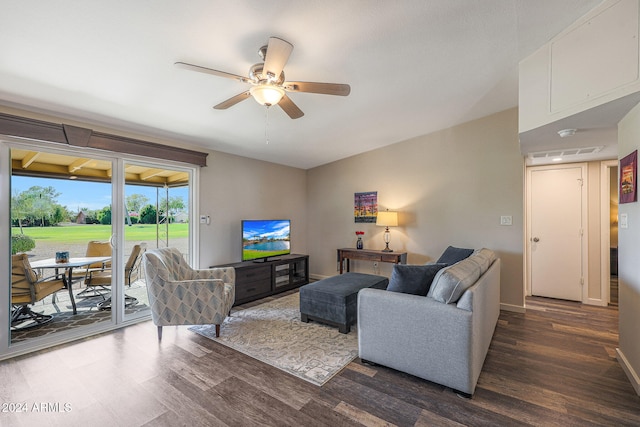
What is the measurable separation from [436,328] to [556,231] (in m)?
3.69

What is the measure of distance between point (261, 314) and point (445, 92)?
355 cm

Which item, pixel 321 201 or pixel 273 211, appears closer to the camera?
pixel 273 211

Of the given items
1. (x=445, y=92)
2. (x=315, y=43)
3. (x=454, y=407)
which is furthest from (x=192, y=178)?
(x=454, y=407)

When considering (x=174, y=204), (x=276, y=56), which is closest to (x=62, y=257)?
(x=174, y=204)

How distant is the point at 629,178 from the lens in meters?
2.13

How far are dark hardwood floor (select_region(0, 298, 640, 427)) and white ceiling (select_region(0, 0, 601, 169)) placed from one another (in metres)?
2.43

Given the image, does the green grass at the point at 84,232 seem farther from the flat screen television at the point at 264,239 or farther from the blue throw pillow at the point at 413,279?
the blue throw pillow at the point at 413,279

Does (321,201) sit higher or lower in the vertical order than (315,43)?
lower

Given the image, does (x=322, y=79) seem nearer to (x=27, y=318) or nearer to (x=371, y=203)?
(x=371, y=203)

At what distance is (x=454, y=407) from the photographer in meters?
1.87

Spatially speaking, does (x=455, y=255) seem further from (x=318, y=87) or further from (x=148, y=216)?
(x=148, y=216)

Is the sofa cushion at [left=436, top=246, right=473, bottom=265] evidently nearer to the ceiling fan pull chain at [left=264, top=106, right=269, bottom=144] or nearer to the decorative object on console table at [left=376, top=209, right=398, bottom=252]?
the decorative object on console table at [left=376, top=209, right=398, bottom=252]

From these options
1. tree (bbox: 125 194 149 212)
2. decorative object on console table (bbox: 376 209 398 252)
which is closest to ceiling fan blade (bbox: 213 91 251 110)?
tree (bbox: 125 194 149 212)

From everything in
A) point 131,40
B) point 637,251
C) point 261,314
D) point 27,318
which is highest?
point 131,40
